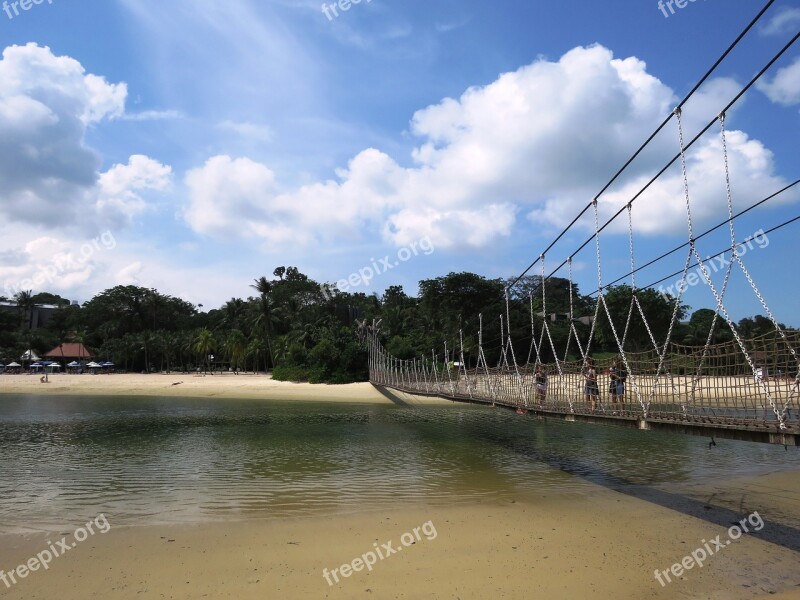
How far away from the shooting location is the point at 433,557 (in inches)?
144

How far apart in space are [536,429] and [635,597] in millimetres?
8721

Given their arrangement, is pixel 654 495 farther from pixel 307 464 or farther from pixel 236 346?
pixel 236 346

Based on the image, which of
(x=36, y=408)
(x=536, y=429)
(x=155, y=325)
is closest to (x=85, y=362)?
Answer: (x=155, y=325)

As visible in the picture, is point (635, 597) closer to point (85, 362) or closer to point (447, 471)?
point (447, 471)

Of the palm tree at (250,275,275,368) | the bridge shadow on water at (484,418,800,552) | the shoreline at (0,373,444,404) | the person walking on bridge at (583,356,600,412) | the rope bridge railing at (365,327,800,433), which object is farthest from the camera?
the palm tree at (250,275,275,368)

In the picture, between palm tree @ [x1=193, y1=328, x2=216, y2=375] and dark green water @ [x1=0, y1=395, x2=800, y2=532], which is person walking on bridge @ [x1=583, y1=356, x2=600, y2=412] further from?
palm tree @ [x1=193, y1=328, x2=216, y2=375]

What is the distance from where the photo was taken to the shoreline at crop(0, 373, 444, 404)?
20500 mm

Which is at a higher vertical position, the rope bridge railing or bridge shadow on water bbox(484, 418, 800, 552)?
the rope bridge railing

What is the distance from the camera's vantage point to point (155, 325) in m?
42.8

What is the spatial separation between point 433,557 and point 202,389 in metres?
21.6

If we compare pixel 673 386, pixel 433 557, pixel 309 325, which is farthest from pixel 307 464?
pixel 309 325

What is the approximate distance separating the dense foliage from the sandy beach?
58.6 ft

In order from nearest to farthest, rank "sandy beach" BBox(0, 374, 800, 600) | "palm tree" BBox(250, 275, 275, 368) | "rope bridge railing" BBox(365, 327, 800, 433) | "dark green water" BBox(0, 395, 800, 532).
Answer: "sandy beach" BBox(0, 374, 800, 600) < "rope bridge railing" BBox(365, 327, 800, 433) < "dark green water" BBox(0, 395, 800, 532) < "palm tree" BBox(250, 275, 275, 368)

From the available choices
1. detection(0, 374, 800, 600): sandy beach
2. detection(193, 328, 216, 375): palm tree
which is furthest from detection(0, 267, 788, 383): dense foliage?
detection(0, 374, 800, 600): sandy beach
